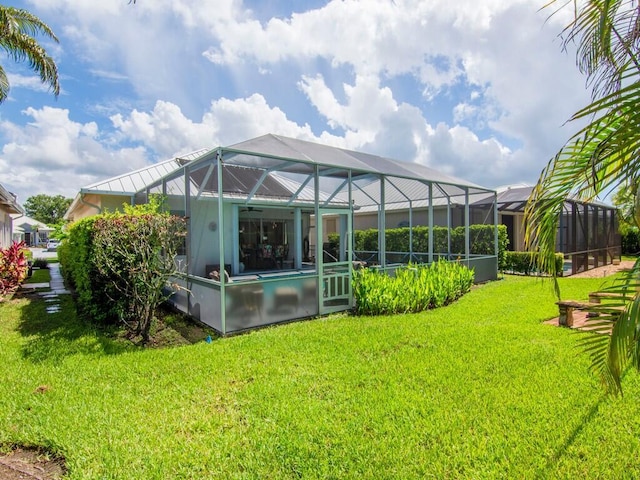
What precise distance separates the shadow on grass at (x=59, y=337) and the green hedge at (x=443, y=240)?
42.7 ft

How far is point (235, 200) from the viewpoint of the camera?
12062 millimetres

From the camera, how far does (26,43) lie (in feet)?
37.8

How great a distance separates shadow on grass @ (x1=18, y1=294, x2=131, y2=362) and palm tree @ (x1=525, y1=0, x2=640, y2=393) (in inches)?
241

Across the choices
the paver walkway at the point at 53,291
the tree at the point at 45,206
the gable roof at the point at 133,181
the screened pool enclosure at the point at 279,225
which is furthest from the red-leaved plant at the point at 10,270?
the tree at the point at 45,206

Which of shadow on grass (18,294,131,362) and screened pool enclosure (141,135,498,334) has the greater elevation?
screened pool enclosure (141,135,498,334)

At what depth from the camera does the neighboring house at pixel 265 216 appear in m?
6.96

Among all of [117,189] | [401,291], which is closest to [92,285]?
[117,189]

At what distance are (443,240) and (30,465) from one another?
1526 cm

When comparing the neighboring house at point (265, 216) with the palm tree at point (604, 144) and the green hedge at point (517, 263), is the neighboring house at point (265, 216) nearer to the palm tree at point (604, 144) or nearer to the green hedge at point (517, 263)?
the green hedge at point (517, 263)

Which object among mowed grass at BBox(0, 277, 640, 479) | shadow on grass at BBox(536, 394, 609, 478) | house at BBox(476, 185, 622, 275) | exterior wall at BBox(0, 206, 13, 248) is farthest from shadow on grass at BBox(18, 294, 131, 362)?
house at BBox(476, 185, 622, 275)

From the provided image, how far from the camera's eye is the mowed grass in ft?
9.33

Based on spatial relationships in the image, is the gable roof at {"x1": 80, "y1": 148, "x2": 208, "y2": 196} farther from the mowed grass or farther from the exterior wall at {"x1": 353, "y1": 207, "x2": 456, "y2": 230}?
the exterior wall at {"x1": 353, "y1": 207, "x2": 456, "y2": 230}

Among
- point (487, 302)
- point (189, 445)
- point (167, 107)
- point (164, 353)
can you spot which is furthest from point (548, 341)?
point (167, 107)

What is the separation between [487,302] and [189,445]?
8.27m
